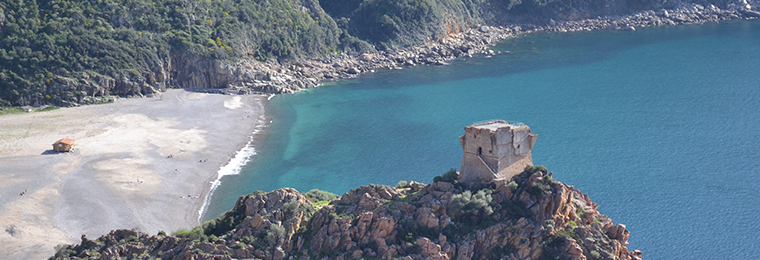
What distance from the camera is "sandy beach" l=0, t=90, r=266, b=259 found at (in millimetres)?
81375

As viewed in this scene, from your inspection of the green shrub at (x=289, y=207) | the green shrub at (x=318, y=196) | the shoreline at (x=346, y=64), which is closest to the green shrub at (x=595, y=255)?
the green shrub at (x=289, y=207)

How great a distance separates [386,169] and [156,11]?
7105 centimetres

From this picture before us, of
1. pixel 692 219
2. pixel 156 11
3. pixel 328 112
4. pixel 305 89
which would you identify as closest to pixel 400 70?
pixel 305 89

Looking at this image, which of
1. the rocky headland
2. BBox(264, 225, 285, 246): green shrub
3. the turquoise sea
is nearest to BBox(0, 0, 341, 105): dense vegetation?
the rocky headland

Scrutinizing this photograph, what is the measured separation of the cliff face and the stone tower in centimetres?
111

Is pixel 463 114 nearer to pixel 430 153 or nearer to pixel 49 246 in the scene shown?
pixel 430 153

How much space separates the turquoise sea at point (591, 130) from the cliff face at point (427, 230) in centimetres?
2530

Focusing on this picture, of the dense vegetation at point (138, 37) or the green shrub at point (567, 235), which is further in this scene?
the dense vegetation at point (138, 37)

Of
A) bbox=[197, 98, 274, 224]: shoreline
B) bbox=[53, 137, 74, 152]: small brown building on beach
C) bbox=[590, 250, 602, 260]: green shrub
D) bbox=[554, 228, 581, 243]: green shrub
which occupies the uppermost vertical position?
bbox=[554, 228, 581, 243]: green shrub

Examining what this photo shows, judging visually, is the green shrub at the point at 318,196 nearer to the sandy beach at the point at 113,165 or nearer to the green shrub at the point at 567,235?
the green shrub at the point at 567,235

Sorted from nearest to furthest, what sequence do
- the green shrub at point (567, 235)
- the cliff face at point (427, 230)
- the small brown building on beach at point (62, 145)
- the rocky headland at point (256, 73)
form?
1. the cliff face at point (427, 230)
2. the green shrub at point (567, 235)
3. the small brown building on beach at point (62, 145)
4. the rocky headland at point (256, 73)

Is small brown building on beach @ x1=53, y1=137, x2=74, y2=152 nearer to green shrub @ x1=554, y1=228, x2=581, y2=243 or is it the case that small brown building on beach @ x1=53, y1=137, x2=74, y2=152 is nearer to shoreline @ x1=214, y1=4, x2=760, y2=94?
shoreline @ x1=214, y1=4, x2=760, y2=94

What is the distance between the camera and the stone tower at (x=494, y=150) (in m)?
54.7

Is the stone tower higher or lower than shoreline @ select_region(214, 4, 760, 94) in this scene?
higher
